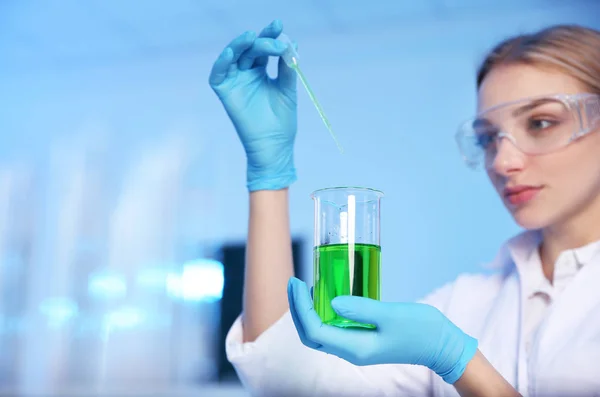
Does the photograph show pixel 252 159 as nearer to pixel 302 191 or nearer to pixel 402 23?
pixel 302 191

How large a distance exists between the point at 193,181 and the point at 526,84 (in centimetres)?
211

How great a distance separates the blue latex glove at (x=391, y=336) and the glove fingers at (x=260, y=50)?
567mm

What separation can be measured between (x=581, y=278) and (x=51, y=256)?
2875mm

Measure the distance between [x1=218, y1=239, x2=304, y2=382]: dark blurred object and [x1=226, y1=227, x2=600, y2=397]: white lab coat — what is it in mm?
1615

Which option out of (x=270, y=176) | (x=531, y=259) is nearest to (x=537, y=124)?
(x=531, y=259)

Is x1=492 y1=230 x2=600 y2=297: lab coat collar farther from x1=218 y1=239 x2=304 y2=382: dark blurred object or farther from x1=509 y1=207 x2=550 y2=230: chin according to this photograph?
x1=218 y1=239 x2=304 y2=382: dark blurred object

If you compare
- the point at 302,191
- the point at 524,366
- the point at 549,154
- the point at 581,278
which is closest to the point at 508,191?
the point at 549,154

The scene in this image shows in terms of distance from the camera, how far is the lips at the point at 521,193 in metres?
1.40

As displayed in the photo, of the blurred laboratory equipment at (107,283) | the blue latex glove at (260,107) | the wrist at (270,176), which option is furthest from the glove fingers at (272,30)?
the blurred laboratory equipment at (107,283)

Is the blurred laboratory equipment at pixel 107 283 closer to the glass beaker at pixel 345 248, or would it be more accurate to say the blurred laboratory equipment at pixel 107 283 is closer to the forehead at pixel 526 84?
the forehead at pixel 526 84

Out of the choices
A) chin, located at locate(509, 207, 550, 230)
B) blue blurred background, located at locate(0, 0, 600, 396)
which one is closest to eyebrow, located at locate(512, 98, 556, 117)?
chin, located at locate(509, 207, 550, 230)

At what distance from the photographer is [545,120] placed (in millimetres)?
1422

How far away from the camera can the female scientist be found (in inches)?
52.9

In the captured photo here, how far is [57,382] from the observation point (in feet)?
10.2
